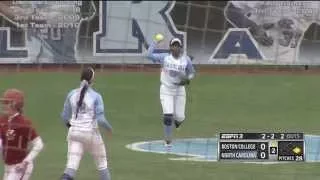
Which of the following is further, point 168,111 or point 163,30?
point 163,30

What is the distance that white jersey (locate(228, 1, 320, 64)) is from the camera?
21.4 meters

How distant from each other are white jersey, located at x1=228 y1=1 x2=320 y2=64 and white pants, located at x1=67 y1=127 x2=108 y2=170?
41.1 feet

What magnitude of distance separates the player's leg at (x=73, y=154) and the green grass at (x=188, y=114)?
169 centimetres

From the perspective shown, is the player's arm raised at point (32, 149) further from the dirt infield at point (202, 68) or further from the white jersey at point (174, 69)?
the dirt infield at point (202, 68)

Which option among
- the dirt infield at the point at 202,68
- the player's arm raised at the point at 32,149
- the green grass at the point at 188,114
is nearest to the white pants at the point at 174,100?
the green grass at the point at 188,114

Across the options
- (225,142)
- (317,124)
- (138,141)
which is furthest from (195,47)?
(225,142)

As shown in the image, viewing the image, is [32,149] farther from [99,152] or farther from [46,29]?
[46,29]

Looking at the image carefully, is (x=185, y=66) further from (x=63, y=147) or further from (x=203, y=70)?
(x=203, y=70)

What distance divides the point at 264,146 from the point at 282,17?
49.6 feet

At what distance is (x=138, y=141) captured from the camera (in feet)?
43.5

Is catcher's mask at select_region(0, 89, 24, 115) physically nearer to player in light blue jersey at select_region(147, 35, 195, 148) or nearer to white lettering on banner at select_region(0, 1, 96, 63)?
player in light blue jersey at select_region(147, 35, 195, 148)

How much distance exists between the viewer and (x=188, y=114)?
16.4 meters

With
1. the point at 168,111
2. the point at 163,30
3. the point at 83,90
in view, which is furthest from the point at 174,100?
the point at 163,30

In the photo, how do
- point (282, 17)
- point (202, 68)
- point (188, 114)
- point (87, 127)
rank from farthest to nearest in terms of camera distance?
point (282, 17), point (202, 68), point (188, 114), point (87, 127)
